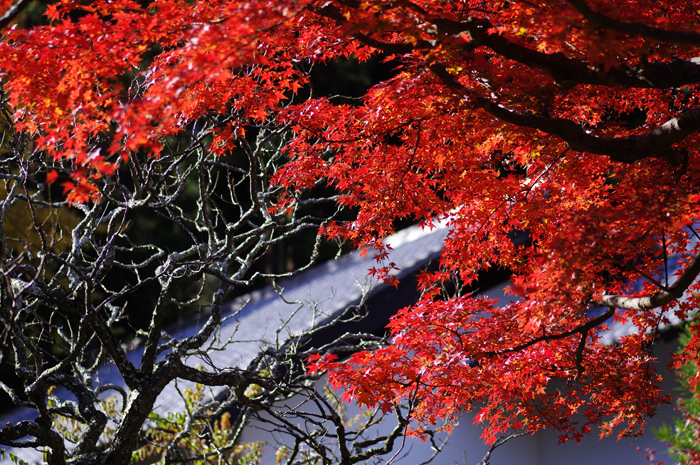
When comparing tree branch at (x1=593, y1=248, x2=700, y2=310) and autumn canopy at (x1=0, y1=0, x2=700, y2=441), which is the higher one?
autumn canopy at (x1=0, y1=0, x2=700, y2=441)

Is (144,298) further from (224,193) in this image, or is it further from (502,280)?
(502,280)

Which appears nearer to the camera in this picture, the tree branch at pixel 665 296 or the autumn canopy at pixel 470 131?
the autumn canopy at pixel 470 131

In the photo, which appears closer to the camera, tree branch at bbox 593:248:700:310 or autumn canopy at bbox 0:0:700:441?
autumn canopy at bbox 0:0:700:441

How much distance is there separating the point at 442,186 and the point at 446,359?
1464 mm

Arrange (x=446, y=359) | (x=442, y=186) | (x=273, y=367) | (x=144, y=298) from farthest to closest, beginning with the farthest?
(x=144, y=298), (x=273, y=367), (x=442, y=186), (x=446, y=359)

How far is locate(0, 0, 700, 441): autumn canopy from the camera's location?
9.86 feet

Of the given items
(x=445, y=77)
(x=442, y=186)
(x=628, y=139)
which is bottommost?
(x=628, y=139)

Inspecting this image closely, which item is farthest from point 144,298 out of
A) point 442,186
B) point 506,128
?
point 506,128

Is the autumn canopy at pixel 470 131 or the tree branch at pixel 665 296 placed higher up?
the autumn canopy at pixel 470 131

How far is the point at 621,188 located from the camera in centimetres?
398

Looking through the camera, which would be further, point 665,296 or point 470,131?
point 470,131

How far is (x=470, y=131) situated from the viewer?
4.13 m

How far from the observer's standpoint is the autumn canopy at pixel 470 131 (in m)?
3.01

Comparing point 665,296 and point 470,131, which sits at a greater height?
point 470,131
